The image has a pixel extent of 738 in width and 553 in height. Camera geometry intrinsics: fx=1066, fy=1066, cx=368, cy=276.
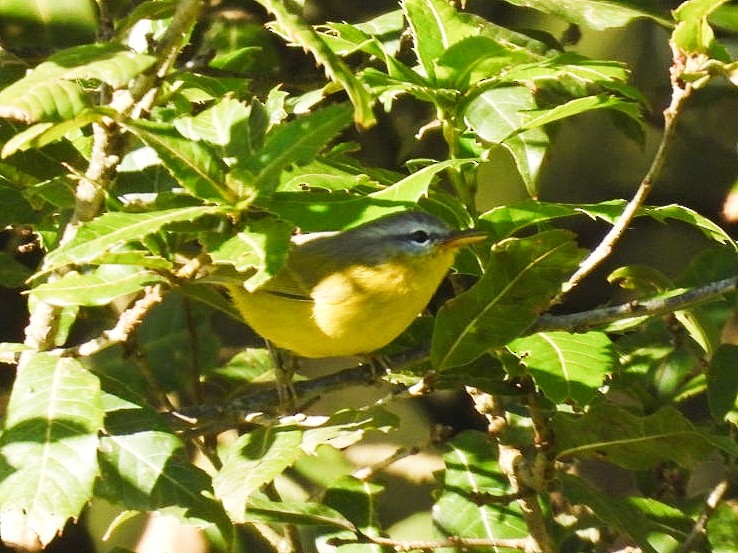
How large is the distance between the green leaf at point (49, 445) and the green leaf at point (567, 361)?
574 millimetres

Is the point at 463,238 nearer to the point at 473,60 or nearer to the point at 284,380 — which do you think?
the point at 473,60

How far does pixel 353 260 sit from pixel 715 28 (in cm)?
93

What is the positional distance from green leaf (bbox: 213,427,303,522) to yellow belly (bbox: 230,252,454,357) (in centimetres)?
34

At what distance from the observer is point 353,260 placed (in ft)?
6.77

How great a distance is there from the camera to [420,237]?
199cm

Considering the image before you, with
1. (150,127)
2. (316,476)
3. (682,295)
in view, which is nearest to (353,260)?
(316,476)

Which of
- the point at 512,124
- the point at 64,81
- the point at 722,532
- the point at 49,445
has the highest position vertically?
the point at 64,81

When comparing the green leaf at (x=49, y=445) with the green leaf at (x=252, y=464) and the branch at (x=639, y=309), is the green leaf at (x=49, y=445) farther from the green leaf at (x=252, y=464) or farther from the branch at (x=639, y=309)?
the branch at (x=639, y=309)

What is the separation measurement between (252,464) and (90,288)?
0.33m

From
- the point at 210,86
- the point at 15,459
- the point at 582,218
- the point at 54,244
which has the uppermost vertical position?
the point at 210,86

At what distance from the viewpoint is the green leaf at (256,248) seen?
109 cm

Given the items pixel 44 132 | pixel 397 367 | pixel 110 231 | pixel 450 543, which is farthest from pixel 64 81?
pixel 450 543

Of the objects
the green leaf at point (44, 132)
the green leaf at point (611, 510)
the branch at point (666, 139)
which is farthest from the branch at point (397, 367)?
the green leaf at point (44, 132)

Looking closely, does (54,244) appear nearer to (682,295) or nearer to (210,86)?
(210,86)
